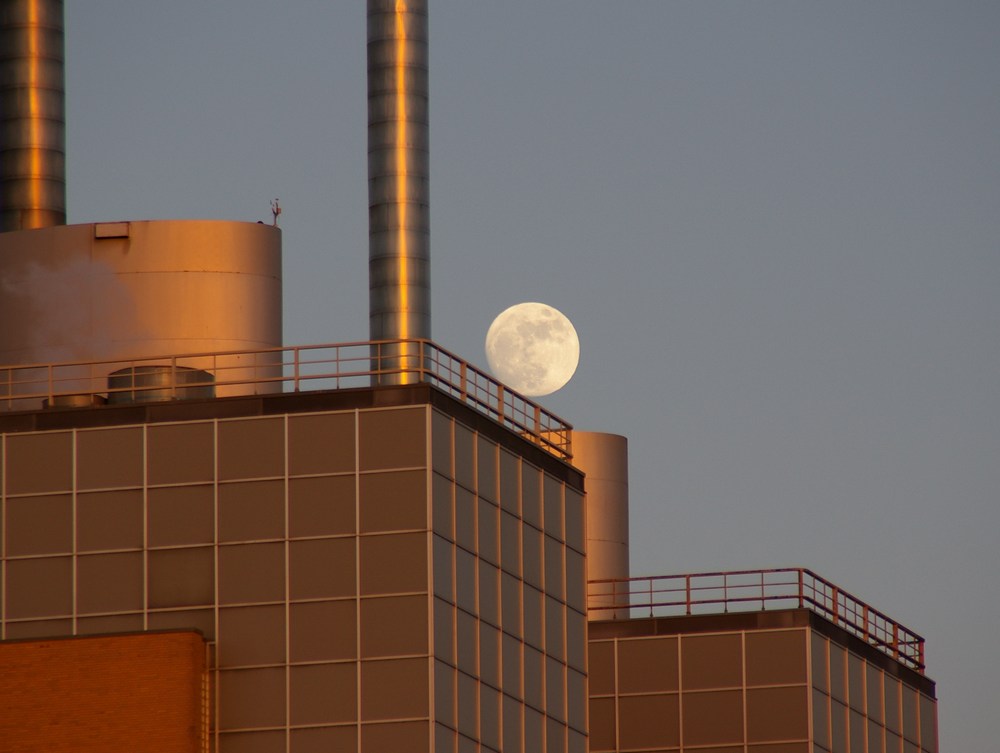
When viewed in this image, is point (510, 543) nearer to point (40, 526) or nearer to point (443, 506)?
point (443, 506)

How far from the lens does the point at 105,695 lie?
2238 inches

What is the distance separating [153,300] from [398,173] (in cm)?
2446

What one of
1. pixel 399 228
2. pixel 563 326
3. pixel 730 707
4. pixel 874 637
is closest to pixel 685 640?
pixel 730 707

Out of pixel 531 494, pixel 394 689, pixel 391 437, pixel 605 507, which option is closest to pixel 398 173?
pixel 605 507

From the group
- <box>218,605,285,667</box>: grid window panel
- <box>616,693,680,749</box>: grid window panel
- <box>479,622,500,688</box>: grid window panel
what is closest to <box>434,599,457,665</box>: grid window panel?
<box>479,622,500,688</box>: grid window panel

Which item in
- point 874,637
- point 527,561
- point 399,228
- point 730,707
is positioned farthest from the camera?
point 399,228

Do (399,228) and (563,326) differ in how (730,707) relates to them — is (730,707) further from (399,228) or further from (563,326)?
(563,326)

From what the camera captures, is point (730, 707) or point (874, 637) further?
point (874, 637)

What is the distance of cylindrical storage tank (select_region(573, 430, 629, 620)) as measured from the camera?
9188cm

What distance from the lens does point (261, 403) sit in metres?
59.6

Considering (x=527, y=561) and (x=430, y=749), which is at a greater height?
(x=527, y=561)

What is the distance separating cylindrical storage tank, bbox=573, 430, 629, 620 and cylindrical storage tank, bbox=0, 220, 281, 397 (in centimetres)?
2492

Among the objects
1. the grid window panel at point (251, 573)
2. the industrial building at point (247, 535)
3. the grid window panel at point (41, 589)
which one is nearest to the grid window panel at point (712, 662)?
the industrial building at point (247, 535)

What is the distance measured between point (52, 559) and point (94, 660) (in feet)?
12.1
